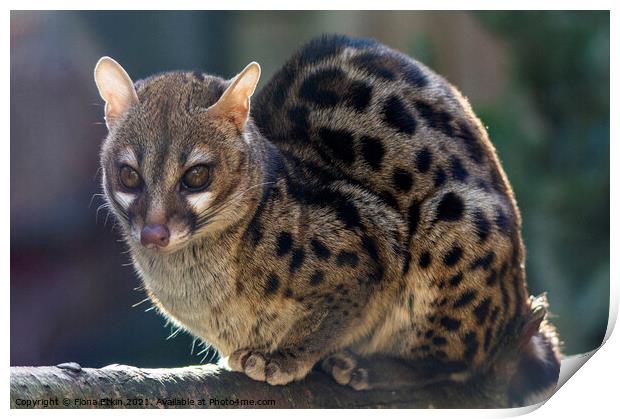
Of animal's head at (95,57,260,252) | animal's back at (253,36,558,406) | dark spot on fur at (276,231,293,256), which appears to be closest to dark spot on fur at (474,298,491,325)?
animal's back at (253,36,558,406)

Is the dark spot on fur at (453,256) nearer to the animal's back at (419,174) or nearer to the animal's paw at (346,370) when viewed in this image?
the animal's back at (419,174)

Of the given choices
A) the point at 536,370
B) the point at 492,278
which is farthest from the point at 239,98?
the point at 536,370

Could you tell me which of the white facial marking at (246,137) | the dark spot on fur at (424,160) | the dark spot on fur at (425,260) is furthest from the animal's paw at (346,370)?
the white facial marking at (246,137)

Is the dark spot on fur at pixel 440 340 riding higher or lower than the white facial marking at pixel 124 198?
lower

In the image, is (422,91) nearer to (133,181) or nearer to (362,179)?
(362,179)

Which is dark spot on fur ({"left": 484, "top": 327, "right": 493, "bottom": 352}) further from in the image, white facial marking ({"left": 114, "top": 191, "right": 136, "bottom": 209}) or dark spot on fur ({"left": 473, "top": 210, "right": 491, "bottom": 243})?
white facial marking ({"left": 114, "top": 191, "right": 136, "bottom": 209})
